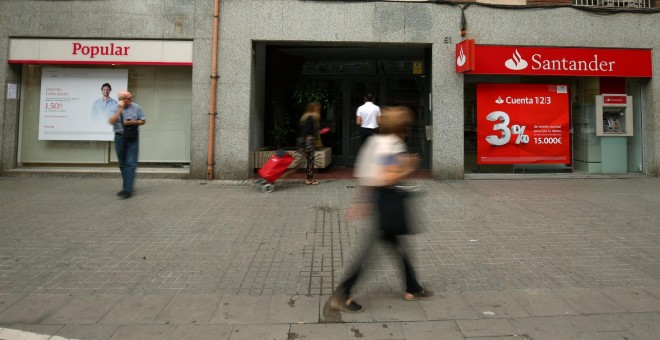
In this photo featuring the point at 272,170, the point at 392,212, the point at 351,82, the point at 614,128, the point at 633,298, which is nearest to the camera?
the point at 392,212

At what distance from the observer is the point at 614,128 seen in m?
11.8

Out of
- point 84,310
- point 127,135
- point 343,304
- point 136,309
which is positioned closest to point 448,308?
point 343,304

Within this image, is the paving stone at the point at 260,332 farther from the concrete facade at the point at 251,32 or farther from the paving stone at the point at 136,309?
the concrete facade at the point at 251,32

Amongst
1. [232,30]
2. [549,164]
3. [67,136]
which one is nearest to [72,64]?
[67,136]

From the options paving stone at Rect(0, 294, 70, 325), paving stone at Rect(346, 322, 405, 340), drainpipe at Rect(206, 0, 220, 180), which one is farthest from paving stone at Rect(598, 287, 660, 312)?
drainpipe at Rect(206, 0, 220, 180)

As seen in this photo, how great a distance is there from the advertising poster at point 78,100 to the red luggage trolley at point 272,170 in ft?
14.4

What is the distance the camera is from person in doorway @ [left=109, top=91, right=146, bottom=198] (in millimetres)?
8219

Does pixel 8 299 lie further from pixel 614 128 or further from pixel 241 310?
pixel 614 128

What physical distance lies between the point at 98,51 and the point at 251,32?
3513 mm

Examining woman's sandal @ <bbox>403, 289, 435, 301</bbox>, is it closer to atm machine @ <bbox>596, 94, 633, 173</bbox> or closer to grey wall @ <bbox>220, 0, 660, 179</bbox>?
grey wall @ <bbox>220, 0, 660, 179</bbox>

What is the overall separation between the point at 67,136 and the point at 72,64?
66.4 inches

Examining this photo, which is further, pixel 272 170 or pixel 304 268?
pixel 272 170

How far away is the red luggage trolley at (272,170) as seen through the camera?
902 centimetres

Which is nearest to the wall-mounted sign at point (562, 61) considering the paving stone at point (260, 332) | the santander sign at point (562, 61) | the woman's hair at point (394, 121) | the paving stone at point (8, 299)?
the santander sign at point (562, 61)
